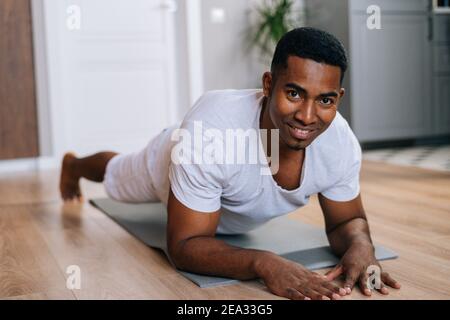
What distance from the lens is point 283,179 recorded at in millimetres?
Result: 1632

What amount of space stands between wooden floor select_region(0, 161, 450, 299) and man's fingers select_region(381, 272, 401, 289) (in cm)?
2

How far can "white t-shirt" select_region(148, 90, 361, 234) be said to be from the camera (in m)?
1.52

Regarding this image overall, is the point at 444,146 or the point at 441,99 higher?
→ the point at 441,99

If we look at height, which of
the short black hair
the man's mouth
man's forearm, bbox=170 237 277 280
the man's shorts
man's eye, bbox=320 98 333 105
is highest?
the short black hair

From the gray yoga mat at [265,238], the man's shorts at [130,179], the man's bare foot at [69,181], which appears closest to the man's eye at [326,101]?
the gray yoga mat at [265,238]

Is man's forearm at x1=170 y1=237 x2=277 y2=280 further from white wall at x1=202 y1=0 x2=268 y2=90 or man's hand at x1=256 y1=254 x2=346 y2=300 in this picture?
white wall at x1=202 y1=0 x2=268 y2=90

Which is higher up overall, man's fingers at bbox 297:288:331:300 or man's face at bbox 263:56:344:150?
man's face at bbox 263:56:344:150

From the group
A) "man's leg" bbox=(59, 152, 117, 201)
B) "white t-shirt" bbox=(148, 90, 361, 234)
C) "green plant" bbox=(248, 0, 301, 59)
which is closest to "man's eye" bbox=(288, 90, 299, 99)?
"white t-shirt" bbox=(148, 90, 361, 234)

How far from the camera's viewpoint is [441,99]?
4.51 m

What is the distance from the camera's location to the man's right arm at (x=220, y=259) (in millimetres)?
1402
